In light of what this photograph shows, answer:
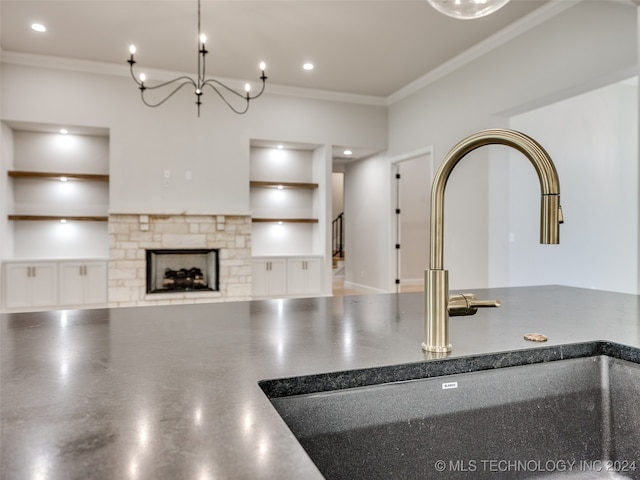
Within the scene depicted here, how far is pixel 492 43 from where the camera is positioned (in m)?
4.72

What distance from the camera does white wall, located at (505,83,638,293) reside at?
5094 millimetres

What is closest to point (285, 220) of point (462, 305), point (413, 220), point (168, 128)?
point (168, 128)

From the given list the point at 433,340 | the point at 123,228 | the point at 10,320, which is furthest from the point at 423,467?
the point at 123,228

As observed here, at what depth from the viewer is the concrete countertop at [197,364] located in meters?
0.44

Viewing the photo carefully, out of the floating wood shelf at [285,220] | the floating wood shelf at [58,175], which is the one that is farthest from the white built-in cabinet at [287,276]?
the floating wood shelf at [58,175]

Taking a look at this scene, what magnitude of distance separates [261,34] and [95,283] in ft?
12.1

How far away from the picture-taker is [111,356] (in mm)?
833

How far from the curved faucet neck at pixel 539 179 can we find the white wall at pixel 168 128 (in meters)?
5.36

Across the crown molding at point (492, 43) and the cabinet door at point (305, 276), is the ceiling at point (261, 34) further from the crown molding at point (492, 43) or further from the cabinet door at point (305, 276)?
the cabinet door at point (305, 276)

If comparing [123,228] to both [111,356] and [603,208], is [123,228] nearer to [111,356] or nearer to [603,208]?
[111,356]

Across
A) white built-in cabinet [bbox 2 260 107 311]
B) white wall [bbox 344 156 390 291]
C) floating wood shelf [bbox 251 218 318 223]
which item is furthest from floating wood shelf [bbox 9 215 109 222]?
white wall [bbox 344 156 390 291]

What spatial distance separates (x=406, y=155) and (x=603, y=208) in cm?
261

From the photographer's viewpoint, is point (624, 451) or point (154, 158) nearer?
point (624, 451)

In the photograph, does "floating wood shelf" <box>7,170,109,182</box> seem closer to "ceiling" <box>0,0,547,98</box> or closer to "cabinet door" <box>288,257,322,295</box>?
"ceiling" <box>0,0,547,98</box>
